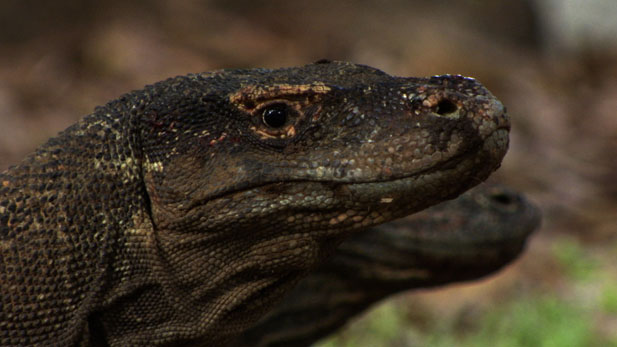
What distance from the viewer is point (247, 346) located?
3945 millimetres

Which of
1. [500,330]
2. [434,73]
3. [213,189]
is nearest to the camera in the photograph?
[213,189]

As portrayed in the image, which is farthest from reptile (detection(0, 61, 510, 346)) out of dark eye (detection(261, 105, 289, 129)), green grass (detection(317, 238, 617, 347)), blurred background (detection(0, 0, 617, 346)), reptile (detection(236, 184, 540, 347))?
blurred background (detection(0, 0, 617, 346))

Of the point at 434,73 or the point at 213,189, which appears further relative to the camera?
the point at 434,73

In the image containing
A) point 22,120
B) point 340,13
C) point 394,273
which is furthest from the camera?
point 340,13

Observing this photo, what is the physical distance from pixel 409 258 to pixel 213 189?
5.87 feet

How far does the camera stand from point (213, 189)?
277cm

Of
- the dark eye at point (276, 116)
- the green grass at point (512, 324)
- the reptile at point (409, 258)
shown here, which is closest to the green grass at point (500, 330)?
the green grass at point (512, 324)

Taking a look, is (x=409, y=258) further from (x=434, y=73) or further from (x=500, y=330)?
(x=434, y=73)

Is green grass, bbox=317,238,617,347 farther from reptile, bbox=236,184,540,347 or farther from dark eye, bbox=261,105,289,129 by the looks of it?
dark eye, bbox=261,105,289,129

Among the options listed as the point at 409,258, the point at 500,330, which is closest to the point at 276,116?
the point at 409,258

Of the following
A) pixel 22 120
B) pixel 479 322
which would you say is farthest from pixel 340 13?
pixel 479 322

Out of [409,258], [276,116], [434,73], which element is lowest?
[276,116]

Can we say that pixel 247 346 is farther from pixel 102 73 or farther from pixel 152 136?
pixel 102 73

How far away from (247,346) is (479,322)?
3199 mm
